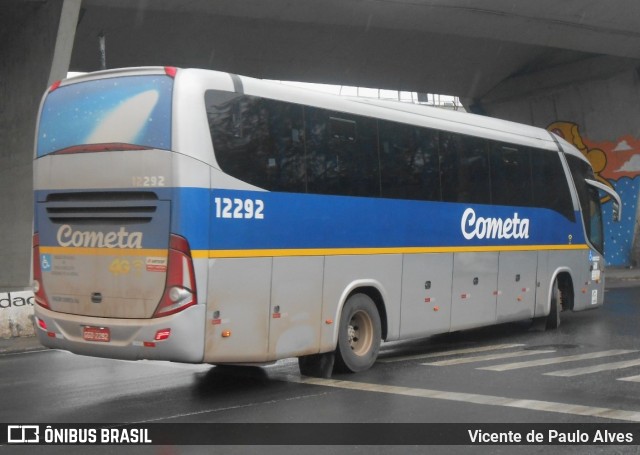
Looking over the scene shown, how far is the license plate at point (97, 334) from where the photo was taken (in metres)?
9.04

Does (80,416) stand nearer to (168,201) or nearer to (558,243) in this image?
(168,201)

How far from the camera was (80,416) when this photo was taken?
852 centimetres

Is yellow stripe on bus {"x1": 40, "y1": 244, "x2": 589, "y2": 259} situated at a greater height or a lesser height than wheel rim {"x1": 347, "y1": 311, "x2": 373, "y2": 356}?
greater

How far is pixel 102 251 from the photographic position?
921 centimetres

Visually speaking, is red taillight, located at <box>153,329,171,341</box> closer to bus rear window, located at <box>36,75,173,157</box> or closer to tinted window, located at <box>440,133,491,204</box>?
bus rear window, located at <box>36,75,173,157</box>

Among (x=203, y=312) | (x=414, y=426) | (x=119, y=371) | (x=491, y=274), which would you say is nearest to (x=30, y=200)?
(x=119, y=371)

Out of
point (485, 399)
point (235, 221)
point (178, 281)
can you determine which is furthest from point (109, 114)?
point (485, 399)

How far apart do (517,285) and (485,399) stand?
5.68 metres

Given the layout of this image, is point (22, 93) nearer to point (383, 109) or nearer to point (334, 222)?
point (383, 109)

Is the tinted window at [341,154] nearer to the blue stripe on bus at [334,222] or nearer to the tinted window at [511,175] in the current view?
the blue stripe on bus at [334,222]

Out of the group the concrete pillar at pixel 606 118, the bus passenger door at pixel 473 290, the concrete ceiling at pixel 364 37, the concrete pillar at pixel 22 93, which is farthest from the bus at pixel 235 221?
the concrete pillar at pixel 606 118

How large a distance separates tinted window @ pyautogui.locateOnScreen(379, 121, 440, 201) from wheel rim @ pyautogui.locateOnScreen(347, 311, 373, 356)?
165 centimetres

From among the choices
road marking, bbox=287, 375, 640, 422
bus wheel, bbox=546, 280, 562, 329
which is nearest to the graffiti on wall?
bus wheel, bbox=546, 280, 562, 329

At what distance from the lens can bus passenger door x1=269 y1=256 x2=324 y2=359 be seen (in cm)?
971
